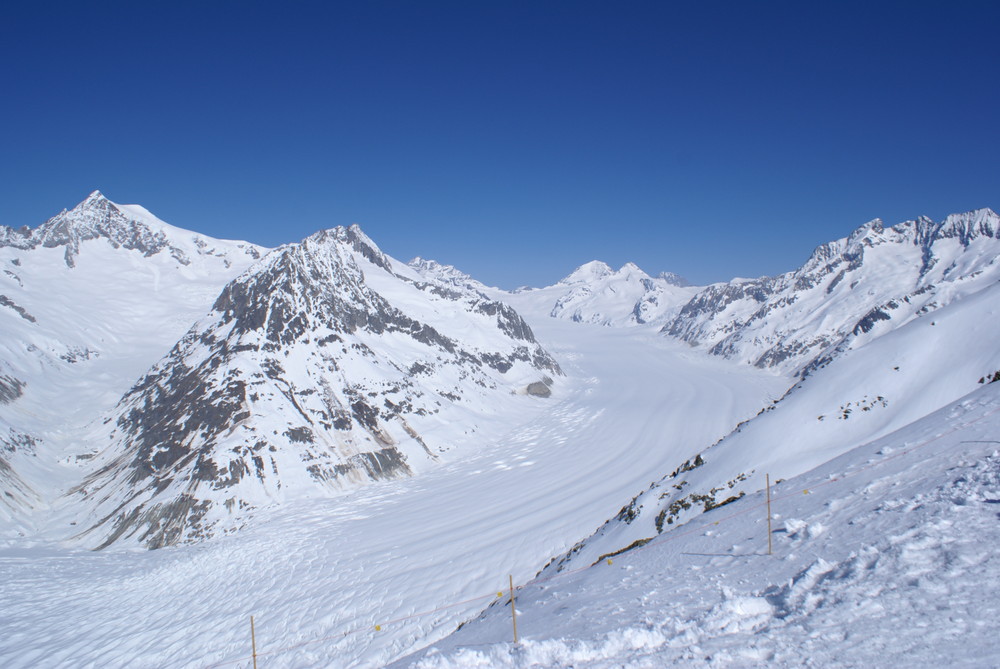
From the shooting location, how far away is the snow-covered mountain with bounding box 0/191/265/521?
6078 cm

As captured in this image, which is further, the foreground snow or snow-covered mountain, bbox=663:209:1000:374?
snow-covered mountain, bbox=663:209:1000:374

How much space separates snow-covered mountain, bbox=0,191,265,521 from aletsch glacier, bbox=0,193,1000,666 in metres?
0.55

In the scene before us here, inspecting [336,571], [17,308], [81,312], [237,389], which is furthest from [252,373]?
[81,312]

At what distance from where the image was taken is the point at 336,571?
38.0 meters

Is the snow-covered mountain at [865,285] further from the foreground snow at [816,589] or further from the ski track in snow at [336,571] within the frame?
the foreground snow at [816,589]

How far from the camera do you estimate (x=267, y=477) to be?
52156 millimetres

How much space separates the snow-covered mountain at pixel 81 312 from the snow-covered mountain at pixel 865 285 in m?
140

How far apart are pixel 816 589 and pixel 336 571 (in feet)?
116

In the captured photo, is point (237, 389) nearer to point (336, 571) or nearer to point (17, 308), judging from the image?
point (336, 571)

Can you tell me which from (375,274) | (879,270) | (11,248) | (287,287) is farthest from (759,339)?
(11,248)

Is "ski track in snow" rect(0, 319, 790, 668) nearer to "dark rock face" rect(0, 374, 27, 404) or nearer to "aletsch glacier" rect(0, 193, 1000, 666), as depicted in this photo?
"aletsch glacier" rect(0, 193, 1000, 666)

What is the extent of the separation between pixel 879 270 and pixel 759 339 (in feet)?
153

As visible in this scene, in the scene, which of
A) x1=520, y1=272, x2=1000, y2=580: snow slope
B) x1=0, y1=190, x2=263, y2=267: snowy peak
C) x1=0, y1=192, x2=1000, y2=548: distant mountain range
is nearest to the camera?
x1=520, y1=272, x2=1000, y2=580: snow slope

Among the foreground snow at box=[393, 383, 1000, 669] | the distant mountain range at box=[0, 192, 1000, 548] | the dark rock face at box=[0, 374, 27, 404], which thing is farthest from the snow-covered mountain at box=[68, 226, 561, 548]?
the foreground snow at box=[393, 383, 1000, 669]
